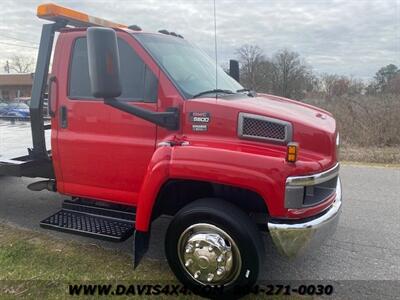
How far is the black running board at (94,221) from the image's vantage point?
359cm

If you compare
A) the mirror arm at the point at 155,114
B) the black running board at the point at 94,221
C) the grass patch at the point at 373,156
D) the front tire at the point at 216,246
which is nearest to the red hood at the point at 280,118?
the mirror arm at the point at 155,114

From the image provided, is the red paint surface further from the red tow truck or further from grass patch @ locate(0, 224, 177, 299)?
grass patch @ locate(0, 224, 177, 299)

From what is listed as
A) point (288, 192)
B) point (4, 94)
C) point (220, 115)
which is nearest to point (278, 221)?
point (288, 192)

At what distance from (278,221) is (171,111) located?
1.27 metres

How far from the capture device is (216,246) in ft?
10.1

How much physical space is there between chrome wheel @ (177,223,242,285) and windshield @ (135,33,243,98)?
1183mm

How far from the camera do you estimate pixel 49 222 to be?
3854 mm

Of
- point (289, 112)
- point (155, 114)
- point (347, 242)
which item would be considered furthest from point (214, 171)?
point (347, 242)

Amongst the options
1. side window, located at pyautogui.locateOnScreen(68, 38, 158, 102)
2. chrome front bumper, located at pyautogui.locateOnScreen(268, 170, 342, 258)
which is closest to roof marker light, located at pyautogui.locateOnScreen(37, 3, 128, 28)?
side window, located at pyautogui.locateOnScreen(68, 38, 158, 102)

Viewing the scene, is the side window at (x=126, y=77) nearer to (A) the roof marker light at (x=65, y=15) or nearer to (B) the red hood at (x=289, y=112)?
(A) the roof marker light at (x=65, y=15)

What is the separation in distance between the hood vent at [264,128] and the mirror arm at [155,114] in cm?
57

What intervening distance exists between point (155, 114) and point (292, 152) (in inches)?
46.1

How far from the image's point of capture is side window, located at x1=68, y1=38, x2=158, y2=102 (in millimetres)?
3514

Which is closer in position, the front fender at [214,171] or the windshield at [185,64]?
the front fender at [214,171]
